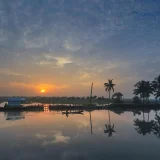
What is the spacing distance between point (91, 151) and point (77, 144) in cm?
333

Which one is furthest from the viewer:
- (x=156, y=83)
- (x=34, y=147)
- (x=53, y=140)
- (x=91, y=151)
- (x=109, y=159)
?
(x=156, y=83)

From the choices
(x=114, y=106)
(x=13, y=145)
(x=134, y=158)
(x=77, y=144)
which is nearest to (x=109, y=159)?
(x=134, y=158)

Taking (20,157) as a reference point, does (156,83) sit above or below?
above

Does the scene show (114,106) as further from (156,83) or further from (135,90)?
(156,83)

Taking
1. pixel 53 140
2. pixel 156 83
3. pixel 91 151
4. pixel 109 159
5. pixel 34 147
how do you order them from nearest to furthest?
pixel 109 159 → pixel 91 151 → pixel 34 147 → pixel 53 140 → pixel 156 83

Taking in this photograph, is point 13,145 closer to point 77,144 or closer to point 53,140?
point 53,140

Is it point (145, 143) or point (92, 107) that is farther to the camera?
point (92, 107)

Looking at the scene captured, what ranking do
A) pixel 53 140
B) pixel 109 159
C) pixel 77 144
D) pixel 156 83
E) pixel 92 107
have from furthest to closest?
pixel 156 83 < pixel 92 107 < pixel 53 140 < pixel 77 144 < pixel 109 159

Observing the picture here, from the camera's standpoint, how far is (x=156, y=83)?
86.9 metres

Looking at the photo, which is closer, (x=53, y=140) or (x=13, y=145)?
(x=13, y=145)

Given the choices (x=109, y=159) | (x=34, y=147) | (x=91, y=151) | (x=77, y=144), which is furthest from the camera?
(x=77, y=144)

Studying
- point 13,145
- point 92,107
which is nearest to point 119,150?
point 13,145

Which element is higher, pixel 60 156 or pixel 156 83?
pixel 156 83

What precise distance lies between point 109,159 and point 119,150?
354 cm
